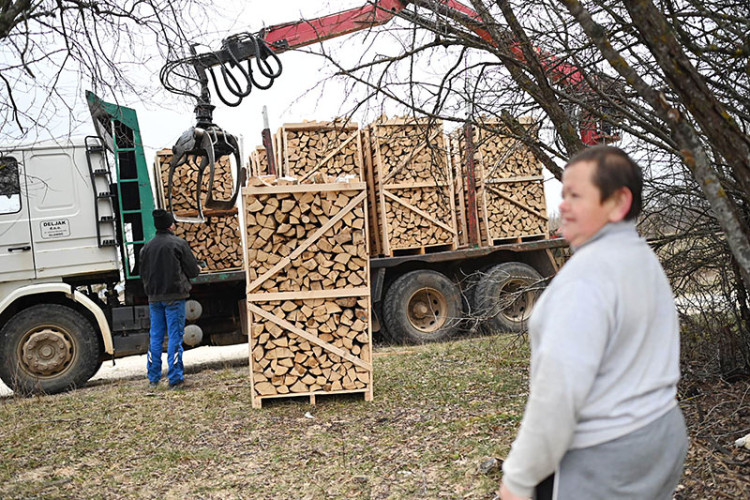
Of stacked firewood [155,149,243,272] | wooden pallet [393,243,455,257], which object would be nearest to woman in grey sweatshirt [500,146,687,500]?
stacked firewood [155,149,243,272]

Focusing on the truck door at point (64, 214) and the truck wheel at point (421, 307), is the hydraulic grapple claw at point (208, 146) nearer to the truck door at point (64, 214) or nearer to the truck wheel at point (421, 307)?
the truck door at point (64, 214)

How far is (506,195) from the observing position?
1100 centimetres

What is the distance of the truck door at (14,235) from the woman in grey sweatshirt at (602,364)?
8.04m

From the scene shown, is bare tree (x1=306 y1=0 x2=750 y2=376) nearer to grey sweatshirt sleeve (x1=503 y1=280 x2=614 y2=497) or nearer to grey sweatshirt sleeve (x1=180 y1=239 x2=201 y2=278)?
grey sweatshirt sleeve (x1=503 y1=280 x2=614 y2=497)

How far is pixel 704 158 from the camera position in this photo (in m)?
2.32

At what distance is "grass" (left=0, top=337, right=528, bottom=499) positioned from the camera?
4.75 metres

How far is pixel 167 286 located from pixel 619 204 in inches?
264

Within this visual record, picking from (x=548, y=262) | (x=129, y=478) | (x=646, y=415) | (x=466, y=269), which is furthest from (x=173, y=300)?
(x=646, y=415)

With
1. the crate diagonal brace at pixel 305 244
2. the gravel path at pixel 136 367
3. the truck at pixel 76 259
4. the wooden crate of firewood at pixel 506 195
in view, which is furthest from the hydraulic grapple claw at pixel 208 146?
the wooden crate of firewood at pixel 506 195

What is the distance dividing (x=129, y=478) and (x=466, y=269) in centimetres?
715

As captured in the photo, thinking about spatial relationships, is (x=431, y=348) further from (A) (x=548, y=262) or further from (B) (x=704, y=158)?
(B) (x=704, y=158)

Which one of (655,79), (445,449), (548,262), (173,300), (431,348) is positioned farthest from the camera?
(548,262)

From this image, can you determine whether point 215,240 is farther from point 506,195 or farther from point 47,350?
point 506,195

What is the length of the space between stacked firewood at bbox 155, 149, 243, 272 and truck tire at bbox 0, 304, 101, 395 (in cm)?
181
